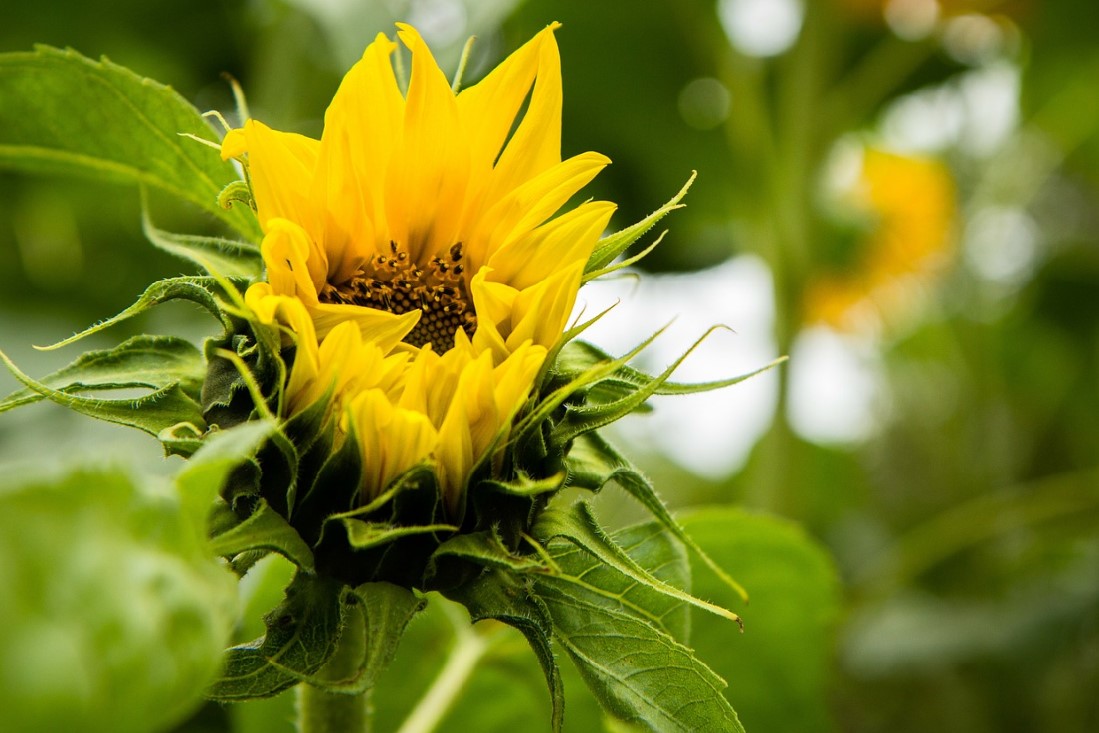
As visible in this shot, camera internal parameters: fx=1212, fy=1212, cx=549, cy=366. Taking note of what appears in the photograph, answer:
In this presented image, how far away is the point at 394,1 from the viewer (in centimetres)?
109

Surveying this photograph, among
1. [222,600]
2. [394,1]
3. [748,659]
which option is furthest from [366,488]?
[394,1]

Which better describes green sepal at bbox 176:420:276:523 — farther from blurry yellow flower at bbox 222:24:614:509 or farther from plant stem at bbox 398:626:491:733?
plant stem at bbox 398:626:491:733

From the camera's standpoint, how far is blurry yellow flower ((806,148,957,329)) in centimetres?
225

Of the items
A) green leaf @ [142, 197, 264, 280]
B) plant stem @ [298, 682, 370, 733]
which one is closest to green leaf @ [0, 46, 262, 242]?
green leaf @ [142, 197, 264, 280]

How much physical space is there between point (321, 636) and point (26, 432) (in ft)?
2.79

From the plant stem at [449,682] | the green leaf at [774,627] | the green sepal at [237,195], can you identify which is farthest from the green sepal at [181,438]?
the green leaf at [774,627]

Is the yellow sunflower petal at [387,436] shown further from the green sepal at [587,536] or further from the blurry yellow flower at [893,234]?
the blurry yellow flower at [893,234]

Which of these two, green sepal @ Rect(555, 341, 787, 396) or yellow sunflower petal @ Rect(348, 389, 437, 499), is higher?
green sepal @ Rect(555, 341, 787, 396)

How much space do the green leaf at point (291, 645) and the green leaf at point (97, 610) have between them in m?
0.17

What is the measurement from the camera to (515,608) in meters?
0.54

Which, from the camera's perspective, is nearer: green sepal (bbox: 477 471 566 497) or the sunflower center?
green sepal (bbox: 477 471 566 497)

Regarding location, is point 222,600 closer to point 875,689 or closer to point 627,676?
point 627,676

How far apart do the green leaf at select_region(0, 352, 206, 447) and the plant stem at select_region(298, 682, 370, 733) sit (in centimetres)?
17

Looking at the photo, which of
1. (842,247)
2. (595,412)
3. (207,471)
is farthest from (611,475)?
(842,247)
